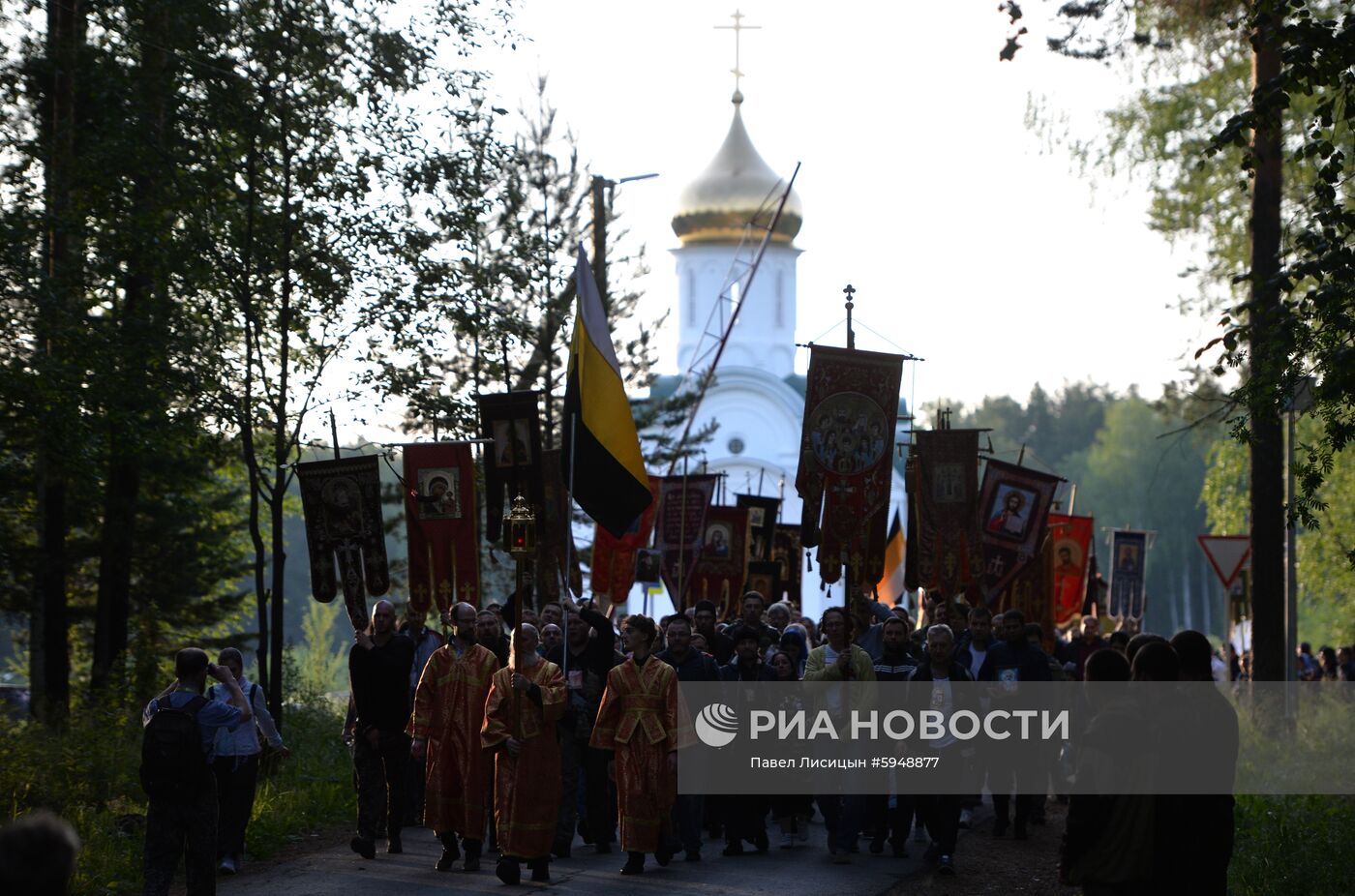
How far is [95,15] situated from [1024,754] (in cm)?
1139

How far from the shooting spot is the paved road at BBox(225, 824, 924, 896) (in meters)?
11.5

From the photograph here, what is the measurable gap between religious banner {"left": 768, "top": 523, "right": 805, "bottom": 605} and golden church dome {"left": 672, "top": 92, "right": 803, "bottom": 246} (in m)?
34.1

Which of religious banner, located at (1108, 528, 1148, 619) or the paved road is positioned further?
religious banner, located at (1108, 528, 1148, 619)

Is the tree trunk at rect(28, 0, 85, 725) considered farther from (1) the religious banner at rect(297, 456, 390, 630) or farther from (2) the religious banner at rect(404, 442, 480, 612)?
(2) the religious banner at rect(404, 442, 480, 612)

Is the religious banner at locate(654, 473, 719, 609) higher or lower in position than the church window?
lower

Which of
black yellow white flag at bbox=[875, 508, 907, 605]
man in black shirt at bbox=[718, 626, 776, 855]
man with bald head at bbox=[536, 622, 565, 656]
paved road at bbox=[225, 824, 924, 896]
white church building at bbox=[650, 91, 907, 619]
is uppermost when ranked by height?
white church building at bbox=[650, 91, 907, 619]

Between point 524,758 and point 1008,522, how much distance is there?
8.77 m

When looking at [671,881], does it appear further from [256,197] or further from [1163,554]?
[1163,554]

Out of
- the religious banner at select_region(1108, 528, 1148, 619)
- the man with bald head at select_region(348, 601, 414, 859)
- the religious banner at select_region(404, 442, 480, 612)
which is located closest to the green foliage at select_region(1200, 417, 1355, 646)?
the religious banner at select_region(1108, 528, 1148, 619)

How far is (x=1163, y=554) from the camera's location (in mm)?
89500

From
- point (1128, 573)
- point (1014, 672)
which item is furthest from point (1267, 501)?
point (1128, 573)

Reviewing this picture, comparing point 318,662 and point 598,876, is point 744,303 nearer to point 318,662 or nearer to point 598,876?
point 318,662

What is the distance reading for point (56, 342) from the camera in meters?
15.3

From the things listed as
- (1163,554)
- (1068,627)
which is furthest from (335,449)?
(1163,554)
